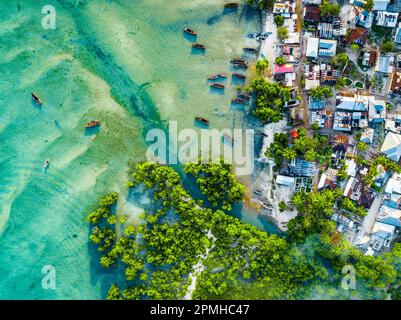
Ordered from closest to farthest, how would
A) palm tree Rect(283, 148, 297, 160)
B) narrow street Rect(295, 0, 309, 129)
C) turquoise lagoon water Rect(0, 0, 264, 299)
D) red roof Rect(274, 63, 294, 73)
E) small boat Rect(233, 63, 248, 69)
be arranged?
turquoise lagoon water Rect(0, 0, 264, 299) → palm tree Rect(283, 148, 297, 160) → red roof Rect(274, 63, 294, 73) → narrow street Rect(295, 0, 309, 129) → small boat Rect(233, 63, 248, 69)

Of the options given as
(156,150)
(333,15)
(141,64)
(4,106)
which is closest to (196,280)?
(156,150)

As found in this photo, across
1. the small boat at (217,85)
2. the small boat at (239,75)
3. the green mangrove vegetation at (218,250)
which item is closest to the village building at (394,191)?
the green mangrove vegetation at (218,250)

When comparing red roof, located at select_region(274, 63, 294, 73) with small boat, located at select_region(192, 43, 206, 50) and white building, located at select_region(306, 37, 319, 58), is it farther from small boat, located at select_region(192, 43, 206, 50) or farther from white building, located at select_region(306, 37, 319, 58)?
small boat, located at select_region(192, 43, 206, 50)

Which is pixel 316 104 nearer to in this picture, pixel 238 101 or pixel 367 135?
pixel 367 135

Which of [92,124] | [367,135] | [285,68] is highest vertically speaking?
[285,68]

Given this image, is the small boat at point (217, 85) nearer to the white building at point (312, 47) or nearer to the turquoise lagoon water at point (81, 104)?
the turquoise lagoon water at point (81, 104)

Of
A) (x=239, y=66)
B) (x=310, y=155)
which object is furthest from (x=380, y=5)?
(x=310, y=155)

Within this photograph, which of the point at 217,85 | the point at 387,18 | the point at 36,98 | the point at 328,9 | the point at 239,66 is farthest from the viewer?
the point at 239,66

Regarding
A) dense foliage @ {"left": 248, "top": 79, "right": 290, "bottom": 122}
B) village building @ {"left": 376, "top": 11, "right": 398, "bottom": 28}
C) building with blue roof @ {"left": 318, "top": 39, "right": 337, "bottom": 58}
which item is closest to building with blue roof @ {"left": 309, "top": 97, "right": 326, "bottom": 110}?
dense foliage @ {"left": 248, "top": 79, "right": 290, "bottom": 122}
